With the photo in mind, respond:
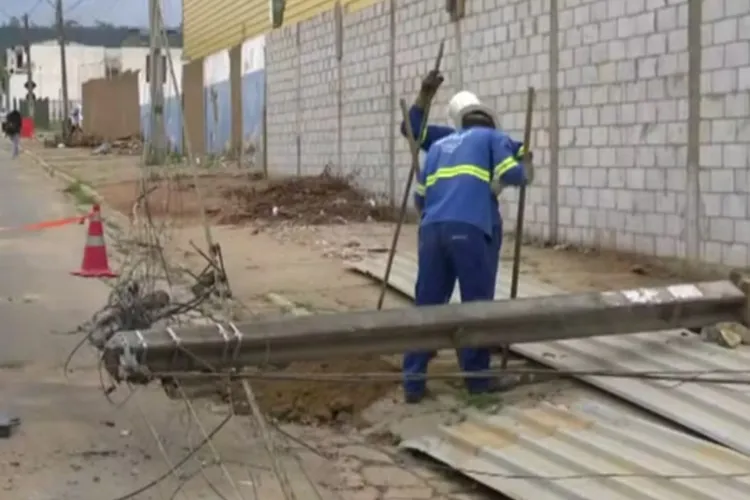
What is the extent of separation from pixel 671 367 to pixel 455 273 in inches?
51.2

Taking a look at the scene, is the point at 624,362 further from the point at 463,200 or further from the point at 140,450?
the point at 140,450

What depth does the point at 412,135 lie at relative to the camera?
8.07m

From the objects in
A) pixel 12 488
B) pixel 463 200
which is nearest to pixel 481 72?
pixel 463 200

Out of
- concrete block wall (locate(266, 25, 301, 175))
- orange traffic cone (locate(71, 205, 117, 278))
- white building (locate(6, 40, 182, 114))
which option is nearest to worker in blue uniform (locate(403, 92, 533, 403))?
orange traffic cone (locate(71, 205, 117, 278))

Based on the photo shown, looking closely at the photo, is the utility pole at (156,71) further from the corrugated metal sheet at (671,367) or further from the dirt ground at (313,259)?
the corrugated metal sheet at (671,367)

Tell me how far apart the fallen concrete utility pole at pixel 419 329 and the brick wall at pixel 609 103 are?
2.69 m

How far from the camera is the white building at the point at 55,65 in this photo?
8925 cm

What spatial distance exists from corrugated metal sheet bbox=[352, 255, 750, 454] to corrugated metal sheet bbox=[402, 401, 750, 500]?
4.7 inches

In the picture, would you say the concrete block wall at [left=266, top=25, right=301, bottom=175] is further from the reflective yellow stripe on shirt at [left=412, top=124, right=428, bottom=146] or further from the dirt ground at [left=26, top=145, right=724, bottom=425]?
the reflective yellow stripe on shirt at [left=412, top=124, right=428, bottom=146]

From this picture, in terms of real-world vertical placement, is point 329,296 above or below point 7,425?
above

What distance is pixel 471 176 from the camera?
23.6ft

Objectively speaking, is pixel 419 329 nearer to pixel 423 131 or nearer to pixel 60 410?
pixel 423 131

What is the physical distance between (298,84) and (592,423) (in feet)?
55.8

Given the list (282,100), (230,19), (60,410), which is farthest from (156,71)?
(230,19)
